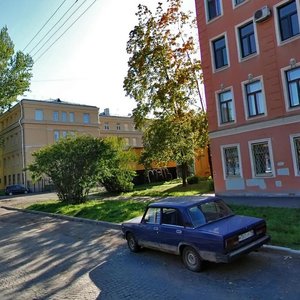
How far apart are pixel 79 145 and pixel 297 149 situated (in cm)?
1200

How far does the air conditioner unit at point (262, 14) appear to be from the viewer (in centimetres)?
1748

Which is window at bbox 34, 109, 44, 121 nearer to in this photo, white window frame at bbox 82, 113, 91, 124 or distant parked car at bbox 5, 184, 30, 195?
white window frame at bbox 82, 113, 91, 124

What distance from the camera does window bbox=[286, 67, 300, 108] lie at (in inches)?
656

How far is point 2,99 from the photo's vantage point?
1689 inches

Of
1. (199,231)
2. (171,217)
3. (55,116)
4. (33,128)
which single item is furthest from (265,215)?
(55,116)

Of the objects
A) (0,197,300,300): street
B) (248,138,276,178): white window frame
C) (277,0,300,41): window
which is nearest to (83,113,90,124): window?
(248,138,276,178): white window frame

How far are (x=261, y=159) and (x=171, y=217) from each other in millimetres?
11574

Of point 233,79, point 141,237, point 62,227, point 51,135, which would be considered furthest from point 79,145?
point 51,135

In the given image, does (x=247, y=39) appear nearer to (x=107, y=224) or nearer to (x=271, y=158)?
(x=271, y=158)

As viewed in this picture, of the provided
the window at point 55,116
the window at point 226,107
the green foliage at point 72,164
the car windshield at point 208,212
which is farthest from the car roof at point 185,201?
the window at point 55,116

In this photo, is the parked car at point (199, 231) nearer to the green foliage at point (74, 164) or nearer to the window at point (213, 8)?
the green foliage at point (74, 164)

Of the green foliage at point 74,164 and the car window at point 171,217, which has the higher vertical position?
the green foliage at point 74,164

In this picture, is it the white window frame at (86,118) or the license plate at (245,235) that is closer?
the license plate at (245,235)

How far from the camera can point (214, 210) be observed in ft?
25.8
